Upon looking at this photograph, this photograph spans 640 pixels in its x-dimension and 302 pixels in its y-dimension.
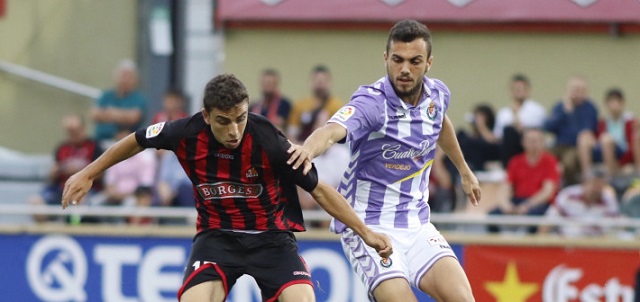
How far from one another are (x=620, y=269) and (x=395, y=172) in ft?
13.1

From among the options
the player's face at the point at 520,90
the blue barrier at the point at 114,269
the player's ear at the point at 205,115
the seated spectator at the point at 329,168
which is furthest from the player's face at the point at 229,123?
the player's face at the point at 520,90

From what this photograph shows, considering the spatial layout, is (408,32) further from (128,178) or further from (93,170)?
(128,178)

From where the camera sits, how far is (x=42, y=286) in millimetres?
12375

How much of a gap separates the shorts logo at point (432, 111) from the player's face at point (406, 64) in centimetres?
23

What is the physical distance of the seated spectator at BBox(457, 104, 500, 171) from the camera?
512 inches

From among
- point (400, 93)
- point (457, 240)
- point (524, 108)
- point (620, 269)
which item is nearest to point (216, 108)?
point (400, 93)

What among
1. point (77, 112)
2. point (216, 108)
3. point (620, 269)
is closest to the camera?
point (216, 108)

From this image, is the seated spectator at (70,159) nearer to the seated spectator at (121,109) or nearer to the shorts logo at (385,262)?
the seated spectator at (121,109)

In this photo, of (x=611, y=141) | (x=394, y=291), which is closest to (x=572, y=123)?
(x=611, y=141)

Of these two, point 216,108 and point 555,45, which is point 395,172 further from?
point 555,45

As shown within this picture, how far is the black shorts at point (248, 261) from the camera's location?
8.30 m

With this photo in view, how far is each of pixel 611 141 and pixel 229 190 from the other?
5.63 m

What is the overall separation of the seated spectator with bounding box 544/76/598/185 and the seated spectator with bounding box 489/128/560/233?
35cm

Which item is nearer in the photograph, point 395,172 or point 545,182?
point 395,172
